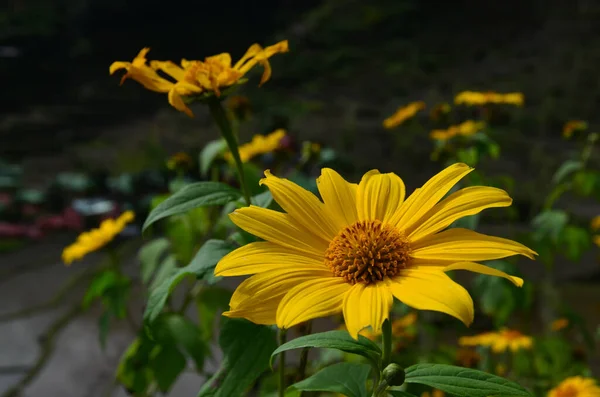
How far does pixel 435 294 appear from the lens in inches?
13.6

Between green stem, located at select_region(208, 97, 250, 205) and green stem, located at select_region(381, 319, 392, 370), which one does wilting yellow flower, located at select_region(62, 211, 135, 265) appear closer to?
green stem, located at select_region(208, 97, 250, 205)

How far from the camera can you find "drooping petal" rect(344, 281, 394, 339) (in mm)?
336

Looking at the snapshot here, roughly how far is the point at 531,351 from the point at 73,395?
1124mm

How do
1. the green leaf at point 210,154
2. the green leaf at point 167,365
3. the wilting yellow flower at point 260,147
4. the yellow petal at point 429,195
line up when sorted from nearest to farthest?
the yellow petal at point 429,195
the green leaf at point 167,365
the green leaf at point 210,154
the wilting yellow flower at point 260,147

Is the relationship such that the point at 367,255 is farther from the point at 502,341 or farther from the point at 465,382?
the point at 502,341

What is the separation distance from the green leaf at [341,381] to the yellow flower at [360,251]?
6 centimetres

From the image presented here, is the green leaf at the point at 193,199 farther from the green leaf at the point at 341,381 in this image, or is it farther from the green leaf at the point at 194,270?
the green leaf at the point at 341,381

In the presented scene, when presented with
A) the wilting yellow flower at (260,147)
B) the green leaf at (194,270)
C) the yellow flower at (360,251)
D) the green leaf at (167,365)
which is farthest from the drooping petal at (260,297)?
the wilting yellow flower at (260,147)

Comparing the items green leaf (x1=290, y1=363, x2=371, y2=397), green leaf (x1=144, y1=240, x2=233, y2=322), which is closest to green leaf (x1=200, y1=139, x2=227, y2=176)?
green leaf (x1=144, y1=240, x2=233, y2=322)

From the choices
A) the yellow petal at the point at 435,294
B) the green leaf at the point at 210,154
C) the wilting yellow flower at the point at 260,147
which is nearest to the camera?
the yellow petal at the point at 435,294

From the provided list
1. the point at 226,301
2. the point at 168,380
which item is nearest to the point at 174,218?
the point at 226,301

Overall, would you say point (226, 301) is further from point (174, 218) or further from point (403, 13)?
point (403, 13)

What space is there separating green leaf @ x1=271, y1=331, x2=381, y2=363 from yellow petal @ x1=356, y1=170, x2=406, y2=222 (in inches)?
4.1

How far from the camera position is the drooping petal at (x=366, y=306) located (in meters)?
0.34
